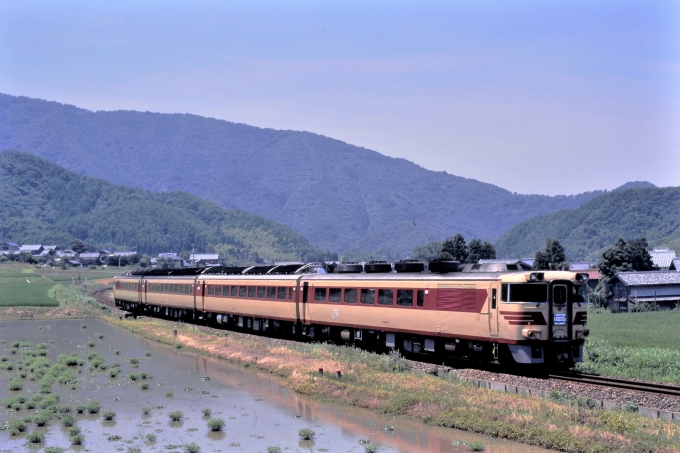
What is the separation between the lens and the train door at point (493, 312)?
25312 millimetres

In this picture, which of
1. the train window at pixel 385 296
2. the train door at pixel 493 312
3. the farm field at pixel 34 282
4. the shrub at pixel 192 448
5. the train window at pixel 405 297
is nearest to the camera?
the shrub at pixel 192 448

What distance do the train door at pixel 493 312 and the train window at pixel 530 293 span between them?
2.22 feet

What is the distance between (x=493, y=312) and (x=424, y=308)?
3697 millimetres

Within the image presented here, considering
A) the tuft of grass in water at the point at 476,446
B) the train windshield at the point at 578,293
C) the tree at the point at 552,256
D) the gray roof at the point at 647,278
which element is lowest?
the tuft of grass in water at the point at 476,446

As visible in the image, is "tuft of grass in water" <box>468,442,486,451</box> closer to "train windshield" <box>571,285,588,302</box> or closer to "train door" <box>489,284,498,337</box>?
"train door" <box>489,284,498,337</box>

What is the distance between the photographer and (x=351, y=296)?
110 feet

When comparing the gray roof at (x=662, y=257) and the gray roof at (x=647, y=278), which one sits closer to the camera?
the gray roof at (x=647, y=278)

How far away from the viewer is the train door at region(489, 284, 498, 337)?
83.0ft

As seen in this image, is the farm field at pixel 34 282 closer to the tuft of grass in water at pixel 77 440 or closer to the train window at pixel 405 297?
the train window at pixel 405 297

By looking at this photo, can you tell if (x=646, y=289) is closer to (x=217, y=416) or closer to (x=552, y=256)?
(x=552, y=256)

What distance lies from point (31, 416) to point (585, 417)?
14.3 m

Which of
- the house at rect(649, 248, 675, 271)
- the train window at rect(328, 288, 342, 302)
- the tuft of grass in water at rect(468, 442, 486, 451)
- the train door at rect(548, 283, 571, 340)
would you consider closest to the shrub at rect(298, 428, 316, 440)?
the tuft of grass in water at rect(468, 442, 486, 451)

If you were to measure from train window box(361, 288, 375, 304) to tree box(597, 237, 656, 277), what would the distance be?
209 ft

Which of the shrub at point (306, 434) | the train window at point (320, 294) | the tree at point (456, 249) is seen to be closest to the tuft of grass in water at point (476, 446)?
the shrub at point (306, 434)
